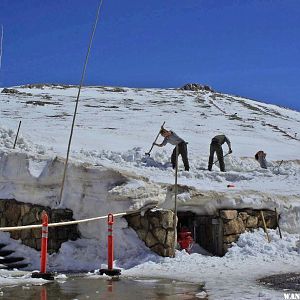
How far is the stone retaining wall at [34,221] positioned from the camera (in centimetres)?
1024

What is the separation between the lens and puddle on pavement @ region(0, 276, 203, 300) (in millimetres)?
6680

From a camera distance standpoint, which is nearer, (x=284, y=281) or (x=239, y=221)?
(x=284, y=281)

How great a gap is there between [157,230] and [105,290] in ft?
9.00

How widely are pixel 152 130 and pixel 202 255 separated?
758 inches

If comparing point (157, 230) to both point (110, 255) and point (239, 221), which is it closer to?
point (110, 255)

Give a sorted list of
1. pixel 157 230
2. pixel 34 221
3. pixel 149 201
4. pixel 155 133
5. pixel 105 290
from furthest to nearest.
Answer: pixel 155 133 → pixel 34 221 → pixel 149 201 → pixel 157 230 → pixel 105 290

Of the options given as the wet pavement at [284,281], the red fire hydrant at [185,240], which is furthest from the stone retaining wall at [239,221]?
the wet pavement at [284,281]

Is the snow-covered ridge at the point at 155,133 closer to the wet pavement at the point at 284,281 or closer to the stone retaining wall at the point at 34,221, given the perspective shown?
the stone retaining wall at the point at 34,221

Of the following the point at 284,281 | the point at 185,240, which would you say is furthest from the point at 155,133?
the point at 284,281

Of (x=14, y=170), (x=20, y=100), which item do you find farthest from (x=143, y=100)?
(x=14, y=170)

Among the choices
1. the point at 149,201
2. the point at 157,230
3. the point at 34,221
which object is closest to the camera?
the point at 157,230

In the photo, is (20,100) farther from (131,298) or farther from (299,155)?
(131,298)

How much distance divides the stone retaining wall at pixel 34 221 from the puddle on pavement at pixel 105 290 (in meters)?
2.18

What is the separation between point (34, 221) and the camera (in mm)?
10695
